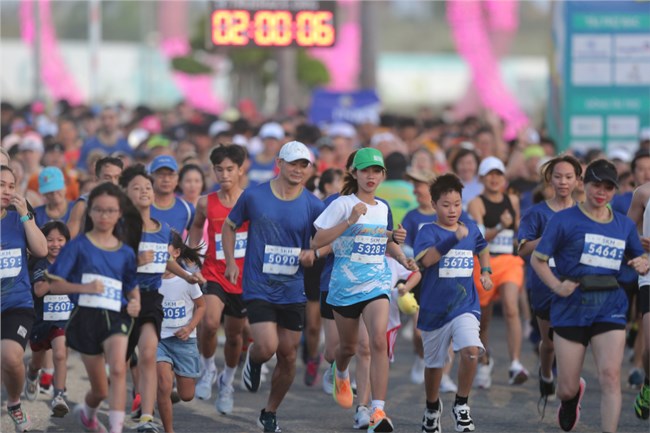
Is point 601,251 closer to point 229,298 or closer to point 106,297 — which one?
point 106,297

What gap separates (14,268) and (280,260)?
178cm

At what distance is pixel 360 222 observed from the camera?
10.4 m

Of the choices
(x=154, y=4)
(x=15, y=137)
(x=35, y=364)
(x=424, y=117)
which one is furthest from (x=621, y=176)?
(x=154, y=4)

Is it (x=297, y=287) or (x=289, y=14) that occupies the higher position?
(x=289, y=14)

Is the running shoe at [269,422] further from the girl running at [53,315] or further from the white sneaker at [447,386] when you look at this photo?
the white sneaker at [447,386]

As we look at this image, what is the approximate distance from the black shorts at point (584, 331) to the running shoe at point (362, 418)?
70.0 inches

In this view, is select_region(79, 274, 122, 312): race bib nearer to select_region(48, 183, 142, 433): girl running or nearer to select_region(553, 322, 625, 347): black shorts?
select_region(48, 183, 142, 433): girl running

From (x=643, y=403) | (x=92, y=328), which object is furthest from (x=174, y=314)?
(x=643, y=403)

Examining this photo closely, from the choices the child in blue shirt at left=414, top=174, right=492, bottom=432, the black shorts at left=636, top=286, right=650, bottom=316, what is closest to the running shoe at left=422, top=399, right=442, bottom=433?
the child in blue shirt at left=414, top=174, right=492, bottom=432

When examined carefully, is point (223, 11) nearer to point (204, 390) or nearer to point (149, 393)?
point (204, 390)

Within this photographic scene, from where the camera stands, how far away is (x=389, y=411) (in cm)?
1177

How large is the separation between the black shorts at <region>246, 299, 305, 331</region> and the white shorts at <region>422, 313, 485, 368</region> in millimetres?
879

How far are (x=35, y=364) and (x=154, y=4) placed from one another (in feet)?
252

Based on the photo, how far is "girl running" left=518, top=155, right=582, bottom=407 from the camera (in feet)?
36.6
